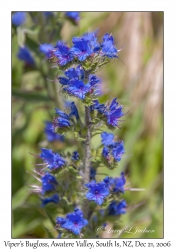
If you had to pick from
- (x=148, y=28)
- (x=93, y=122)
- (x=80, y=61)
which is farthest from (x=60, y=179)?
(x=148, y=28)

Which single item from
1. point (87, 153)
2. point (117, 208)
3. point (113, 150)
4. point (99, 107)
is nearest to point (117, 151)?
point (113, 150)

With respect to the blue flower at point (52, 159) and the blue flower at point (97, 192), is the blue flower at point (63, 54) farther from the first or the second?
the blue flower at point (97, 192)

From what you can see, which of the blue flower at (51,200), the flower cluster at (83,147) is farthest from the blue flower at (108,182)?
the blue flower at (51,200)

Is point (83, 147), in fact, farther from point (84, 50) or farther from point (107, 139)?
point (84, 50)

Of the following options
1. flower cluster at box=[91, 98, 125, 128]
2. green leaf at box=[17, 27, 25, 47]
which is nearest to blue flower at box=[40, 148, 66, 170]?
flower cluster at box=[91, 98, 125, 128]

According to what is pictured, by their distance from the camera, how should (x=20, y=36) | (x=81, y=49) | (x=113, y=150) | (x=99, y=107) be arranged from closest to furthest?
1. (x=81, y=49)
2. (x=99, y=107)
3. (x=113, y=150)
4. (x=20, y=36)
